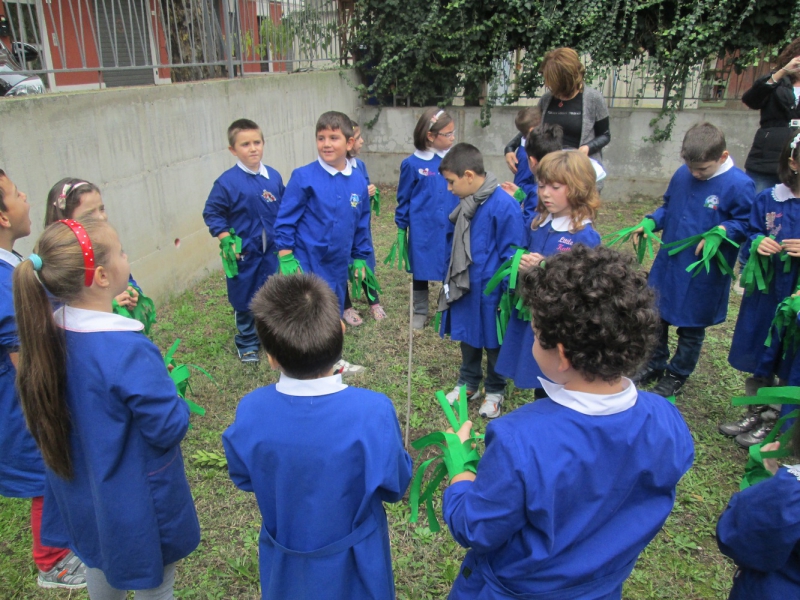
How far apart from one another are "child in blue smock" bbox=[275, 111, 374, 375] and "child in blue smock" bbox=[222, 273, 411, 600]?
222cm

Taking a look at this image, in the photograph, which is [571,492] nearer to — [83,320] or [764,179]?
[83,320]

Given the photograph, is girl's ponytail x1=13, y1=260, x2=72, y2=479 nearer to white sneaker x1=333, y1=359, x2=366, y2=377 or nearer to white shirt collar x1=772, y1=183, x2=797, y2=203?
white sneaker x1=333, y1=359, x2=366, y2=377

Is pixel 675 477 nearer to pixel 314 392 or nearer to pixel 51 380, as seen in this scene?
pixel 314 392

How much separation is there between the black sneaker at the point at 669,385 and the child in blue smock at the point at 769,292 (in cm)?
41

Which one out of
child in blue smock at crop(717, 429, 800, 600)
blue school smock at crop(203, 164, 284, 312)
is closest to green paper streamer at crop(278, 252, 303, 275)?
blue school smock at crop(203, 164, 284, 312)

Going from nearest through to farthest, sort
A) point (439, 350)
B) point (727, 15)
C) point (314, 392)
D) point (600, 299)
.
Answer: point (600, 299) → point (314, 392) → point (439, 350) → point (727, 15)

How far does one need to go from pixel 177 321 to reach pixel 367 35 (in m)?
5.71

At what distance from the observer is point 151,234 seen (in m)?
5.29

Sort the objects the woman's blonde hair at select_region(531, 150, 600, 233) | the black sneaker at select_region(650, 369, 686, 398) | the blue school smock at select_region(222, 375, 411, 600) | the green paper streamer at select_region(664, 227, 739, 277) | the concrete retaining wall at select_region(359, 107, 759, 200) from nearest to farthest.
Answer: the blue school smock at select_region(222, 375, 411, 600), the woman's blonde hair at select_region(531, 150, 600, 233), the green paper streamer at select_region(664, 227, 739, 277), the black sneaker at select_region(650, 369, 686, 398), the concrete retaining wall at select_region(359, 107, 759, 200)

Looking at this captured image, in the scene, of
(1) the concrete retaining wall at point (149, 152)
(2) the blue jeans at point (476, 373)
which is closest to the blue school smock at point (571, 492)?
(2) the blue jeans at point (476, 373)

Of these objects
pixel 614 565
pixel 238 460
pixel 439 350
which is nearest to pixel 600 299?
pixel 614 565

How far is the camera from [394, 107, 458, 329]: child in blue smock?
475 cm

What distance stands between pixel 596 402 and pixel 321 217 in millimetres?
2951

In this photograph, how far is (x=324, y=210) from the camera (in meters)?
4.05
